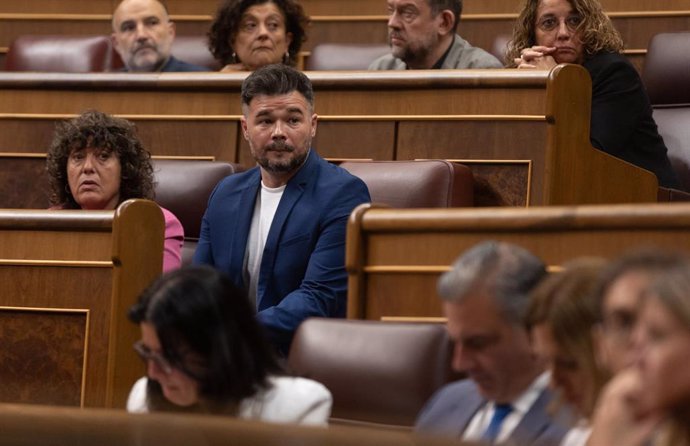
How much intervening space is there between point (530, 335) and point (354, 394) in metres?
0.19

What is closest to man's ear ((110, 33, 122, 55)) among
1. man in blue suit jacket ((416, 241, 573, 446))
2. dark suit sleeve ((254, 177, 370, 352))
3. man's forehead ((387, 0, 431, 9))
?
man's forehead ((387, 0, 431, 9))

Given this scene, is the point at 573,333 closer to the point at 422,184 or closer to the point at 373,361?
the point at 373,361

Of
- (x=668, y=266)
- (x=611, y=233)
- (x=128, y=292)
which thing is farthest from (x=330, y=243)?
(x=668, y=266)

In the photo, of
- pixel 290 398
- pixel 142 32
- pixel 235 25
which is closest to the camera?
pixel 290 398

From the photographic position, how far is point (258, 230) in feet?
3.57

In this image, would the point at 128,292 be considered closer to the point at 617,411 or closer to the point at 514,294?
the point at 514,294

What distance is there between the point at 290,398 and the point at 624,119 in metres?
0.62

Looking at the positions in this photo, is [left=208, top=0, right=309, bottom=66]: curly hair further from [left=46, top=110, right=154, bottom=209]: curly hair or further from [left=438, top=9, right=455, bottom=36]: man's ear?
[left=46, top=110, right=154, bottom=209]: curly hair

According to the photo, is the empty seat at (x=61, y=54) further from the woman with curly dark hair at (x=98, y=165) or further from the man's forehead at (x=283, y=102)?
the man's forehead at (x=283, y=102)

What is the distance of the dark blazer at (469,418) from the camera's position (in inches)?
16.8

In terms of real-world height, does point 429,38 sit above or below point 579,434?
above

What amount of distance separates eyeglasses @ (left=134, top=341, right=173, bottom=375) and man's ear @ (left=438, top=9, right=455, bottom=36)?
765 millimetres

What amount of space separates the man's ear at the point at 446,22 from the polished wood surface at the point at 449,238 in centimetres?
52

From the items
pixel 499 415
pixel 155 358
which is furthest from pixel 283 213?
pixel 499 415
